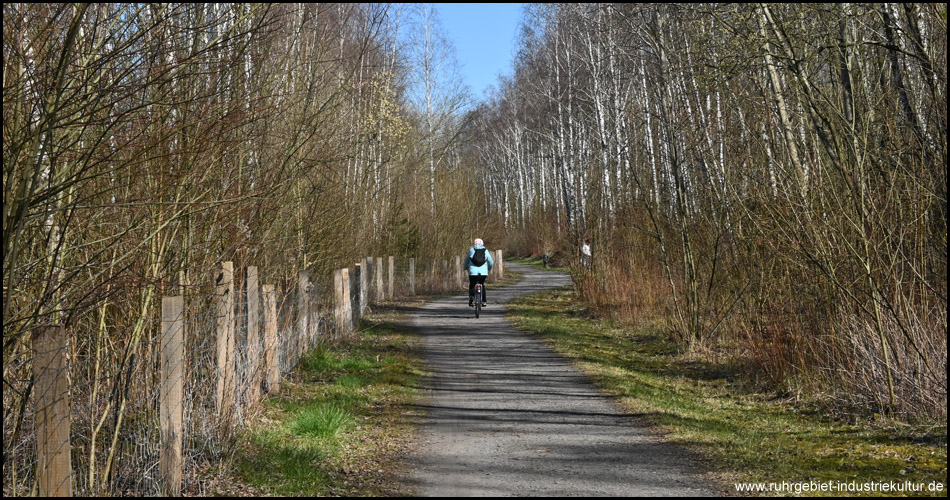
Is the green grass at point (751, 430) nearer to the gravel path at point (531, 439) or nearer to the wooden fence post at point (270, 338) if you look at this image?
the gravel path at point (531, 439)

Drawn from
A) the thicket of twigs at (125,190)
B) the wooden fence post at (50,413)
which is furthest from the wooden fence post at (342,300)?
the wooden fence post at (50,413)

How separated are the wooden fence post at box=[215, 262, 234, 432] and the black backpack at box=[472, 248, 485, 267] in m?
12.2

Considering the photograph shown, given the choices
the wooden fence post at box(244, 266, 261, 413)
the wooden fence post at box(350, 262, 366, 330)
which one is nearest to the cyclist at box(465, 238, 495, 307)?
the wooden fence post at box(350, 262, 366, 330)

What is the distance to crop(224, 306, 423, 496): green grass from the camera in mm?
6027

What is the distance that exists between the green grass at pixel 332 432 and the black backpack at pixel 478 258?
7353mm

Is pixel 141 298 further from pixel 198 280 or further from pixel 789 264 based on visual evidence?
pixel 789 264

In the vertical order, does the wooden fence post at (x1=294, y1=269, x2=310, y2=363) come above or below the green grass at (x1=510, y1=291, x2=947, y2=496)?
above

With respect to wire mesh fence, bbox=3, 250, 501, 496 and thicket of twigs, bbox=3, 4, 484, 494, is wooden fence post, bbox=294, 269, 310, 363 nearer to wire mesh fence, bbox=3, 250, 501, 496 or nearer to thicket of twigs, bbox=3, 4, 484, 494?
thicket of twigs, bbox=3, 4, 484, 494

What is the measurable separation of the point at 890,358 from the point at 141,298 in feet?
22.4

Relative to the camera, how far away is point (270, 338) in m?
8.95

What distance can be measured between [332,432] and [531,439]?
1738mm

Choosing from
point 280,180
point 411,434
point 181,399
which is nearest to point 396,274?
point 280,180

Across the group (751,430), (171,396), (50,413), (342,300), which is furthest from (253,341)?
(342,300)

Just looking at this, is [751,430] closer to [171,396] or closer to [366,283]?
[171,396]
